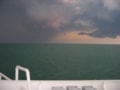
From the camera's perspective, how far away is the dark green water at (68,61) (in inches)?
176

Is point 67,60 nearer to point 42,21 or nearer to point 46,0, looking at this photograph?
point 42,21

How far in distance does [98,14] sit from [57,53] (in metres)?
1.00

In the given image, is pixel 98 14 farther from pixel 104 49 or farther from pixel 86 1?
pixel 104 49

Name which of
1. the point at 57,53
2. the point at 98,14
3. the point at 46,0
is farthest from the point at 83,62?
the point at 46,0

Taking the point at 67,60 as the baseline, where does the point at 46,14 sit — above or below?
above

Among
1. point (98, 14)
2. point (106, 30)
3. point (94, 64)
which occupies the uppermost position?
point (98, 14)

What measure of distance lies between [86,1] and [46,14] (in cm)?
73

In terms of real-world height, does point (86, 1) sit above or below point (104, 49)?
above

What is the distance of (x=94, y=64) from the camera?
15.0 feet

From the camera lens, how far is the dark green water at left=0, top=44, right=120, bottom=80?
14.6ft

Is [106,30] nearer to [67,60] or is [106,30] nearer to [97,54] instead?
[97,54]

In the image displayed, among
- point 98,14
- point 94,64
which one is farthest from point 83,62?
point 98,14

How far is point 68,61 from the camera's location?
448 cm

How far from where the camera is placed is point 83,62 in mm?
4602
